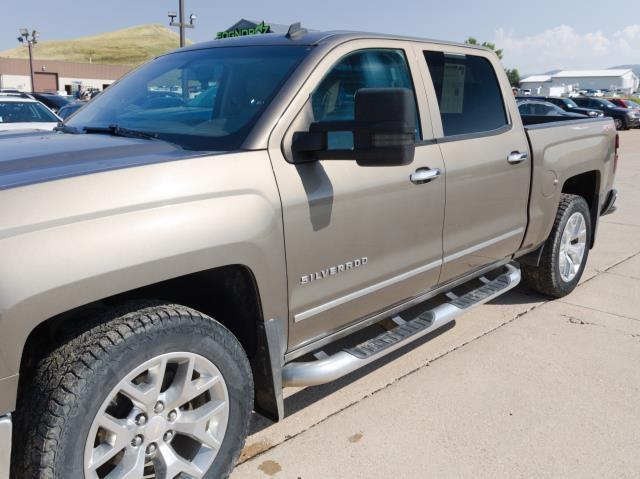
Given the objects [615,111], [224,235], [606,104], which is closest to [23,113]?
[224,235]

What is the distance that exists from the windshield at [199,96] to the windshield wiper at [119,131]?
0.03 metres

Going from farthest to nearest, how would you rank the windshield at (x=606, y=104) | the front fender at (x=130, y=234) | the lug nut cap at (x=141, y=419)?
the windshield at (x=606, y=104), the lug nut cap at (x=141, y=419), the front fender at (x=130, y=234)

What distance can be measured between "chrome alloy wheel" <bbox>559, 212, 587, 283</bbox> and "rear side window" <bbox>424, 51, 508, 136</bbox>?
1.27m

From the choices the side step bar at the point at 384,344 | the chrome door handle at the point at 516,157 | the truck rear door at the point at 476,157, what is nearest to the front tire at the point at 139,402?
the side step bar at the point at 384,344

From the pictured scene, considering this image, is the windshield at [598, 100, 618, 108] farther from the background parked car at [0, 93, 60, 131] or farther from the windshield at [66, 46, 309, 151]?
the windshield at [66, 46, 309, 151]

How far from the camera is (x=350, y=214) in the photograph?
2719 millimetres

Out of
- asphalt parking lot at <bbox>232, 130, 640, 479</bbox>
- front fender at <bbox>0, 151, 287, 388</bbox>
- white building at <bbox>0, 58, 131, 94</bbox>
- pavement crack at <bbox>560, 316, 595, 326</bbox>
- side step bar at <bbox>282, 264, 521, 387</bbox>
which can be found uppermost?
white building at <bbox>0, 58, 131, 94</bbox>

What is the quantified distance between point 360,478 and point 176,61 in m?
2.34

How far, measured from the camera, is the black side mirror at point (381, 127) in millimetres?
2236

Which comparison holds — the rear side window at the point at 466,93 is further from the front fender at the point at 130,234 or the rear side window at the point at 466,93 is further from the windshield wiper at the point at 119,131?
the windshield wiper at the point at 119,131

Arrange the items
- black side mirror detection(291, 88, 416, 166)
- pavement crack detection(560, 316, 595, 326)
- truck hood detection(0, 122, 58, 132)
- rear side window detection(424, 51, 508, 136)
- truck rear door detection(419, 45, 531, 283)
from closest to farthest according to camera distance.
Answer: black side mirror detection(291, 88, 416, 166) < truck rear door detection(419, 45, 531, 283) < rear side window detection(424, 51, 508, 136) < pavement crack detection(560, 316, 595, 326) < truck hood detection(0, 122, 58, 132)

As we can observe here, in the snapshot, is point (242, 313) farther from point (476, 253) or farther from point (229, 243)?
point (476, 253)

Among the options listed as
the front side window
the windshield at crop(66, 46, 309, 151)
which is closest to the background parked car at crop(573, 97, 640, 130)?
the front side window

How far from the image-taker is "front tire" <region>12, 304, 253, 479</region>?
1.88m
